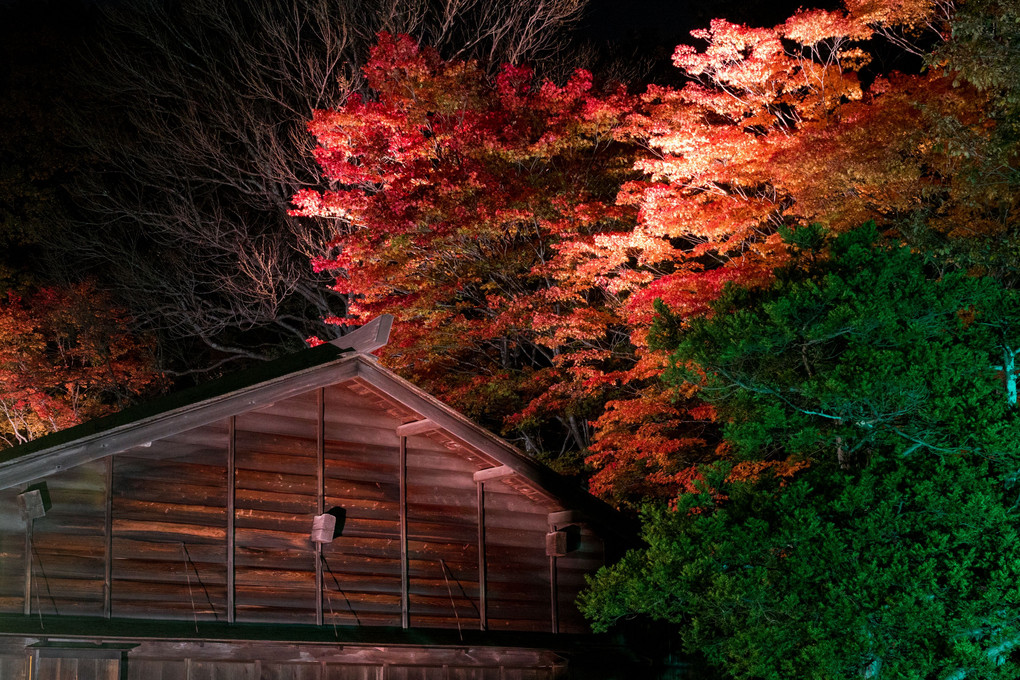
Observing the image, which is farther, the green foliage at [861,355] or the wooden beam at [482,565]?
the wooden beam at [482,565]

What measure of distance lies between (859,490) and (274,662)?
6.96 m

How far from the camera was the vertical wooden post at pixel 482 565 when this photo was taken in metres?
13.6

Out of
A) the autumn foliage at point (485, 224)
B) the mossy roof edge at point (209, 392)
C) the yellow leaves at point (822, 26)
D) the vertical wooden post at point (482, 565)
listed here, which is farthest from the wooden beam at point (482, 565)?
the yellow leaves at point (822, 26)

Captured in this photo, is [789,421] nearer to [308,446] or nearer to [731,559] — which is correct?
[731,559]

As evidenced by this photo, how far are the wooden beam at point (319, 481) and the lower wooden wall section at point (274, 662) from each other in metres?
0.59

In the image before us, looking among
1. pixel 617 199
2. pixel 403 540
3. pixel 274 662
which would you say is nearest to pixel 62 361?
pixel 617 199

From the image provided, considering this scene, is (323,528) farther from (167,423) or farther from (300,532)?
(167,423)

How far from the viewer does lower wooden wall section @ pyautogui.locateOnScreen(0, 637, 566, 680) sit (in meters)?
9.83

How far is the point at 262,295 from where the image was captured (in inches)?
1077

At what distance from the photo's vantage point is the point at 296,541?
474 inches

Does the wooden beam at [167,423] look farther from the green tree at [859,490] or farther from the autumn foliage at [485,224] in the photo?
the autumn foliage at [485,224]

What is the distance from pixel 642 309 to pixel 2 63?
24.3m

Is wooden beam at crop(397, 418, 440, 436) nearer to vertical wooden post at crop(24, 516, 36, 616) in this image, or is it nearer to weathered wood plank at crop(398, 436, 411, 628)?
weathered wood plank at crop(398, 436, 411, 628)

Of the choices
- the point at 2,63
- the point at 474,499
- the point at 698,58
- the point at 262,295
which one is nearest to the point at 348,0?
the point at 262,295
